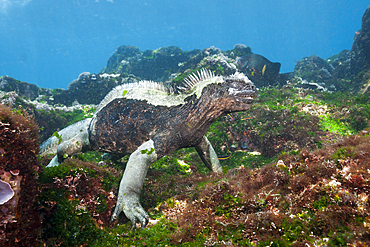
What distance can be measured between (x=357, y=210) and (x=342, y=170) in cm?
82

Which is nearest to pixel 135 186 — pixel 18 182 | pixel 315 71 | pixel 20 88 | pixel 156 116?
pixel 156 116

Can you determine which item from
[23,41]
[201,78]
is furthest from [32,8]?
[201,78]

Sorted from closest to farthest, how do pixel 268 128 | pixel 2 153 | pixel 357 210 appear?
pixel 357 210 → pixel 2 153 → pixel 268 128

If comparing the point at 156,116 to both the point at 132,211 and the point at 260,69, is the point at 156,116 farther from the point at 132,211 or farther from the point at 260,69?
the point at 260,69

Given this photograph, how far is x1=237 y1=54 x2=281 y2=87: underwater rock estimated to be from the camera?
17.1m

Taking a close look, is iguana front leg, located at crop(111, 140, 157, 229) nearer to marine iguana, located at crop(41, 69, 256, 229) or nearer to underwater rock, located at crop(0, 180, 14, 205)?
marine iguana, located at crop(41, 69, 256, 229)

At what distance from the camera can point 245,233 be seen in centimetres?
198

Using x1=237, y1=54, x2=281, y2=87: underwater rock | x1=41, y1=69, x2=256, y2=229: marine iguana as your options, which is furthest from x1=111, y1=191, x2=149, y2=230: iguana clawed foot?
x1=237, y1=54, x2=281, y2=87: underwater rock

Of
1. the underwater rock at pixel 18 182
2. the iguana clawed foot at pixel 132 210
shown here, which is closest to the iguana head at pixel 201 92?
the iguana clawed foot at pixel 132 210

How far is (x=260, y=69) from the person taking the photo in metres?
17.2

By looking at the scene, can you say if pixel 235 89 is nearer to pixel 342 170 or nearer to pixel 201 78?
pixel 201 78

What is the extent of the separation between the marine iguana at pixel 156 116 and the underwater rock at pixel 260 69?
47.4 feet

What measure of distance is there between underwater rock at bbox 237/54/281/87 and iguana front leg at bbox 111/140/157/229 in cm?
1583

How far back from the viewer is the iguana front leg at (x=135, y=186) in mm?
3145
